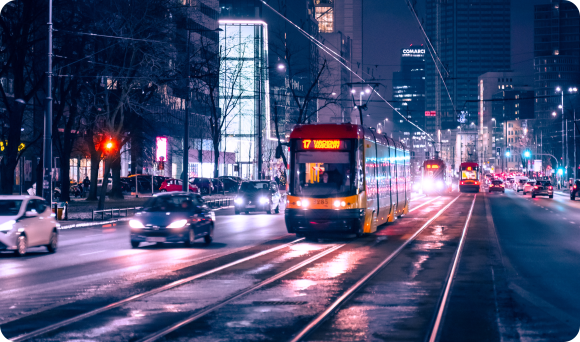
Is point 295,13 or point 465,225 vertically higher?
point 295,13

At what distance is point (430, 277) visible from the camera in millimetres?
14211

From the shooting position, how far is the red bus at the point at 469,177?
87062 mm

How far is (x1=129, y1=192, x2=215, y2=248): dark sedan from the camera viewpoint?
68.0 feet

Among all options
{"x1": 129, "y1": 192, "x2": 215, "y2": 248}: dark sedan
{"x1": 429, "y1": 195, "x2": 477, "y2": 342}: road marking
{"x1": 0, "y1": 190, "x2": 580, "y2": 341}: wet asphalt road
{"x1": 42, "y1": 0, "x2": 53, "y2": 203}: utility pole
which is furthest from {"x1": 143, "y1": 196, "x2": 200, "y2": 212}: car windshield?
{"x1": 42, "y1": 0, "x2": 53, "y2": 203}: utility pole

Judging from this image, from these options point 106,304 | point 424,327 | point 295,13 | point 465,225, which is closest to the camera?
point 424,327

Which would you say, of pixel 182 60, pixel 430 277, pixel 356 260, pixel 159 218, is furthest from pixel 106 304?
pixel 182 60

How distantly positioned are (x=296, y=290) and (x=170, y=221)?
895 centimetres

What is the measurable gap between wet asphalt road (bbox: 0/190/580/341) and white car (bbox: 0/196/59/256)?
0.41m

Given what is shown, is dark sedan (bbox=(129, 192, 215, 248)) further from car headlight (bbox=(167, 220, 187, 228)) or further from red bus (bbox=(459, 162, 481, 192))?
red bus (bbox=(459, 162, 481, 192))

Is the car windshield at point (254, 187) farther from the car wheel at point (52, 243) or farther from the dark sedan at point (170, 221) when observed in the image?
the car wheel at point (52, 243)

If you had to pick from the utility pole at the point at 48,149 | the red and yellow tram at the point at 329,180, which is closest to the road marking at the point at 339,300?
the red and yellow tram at the point at 329,180

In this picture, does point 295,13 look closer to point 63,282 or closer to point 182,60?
point 182,60

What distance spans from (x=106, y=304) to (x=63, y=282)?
3.05 m

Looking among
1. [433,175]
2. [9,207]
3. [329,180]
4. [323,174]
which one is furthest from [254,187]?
[433,175]
